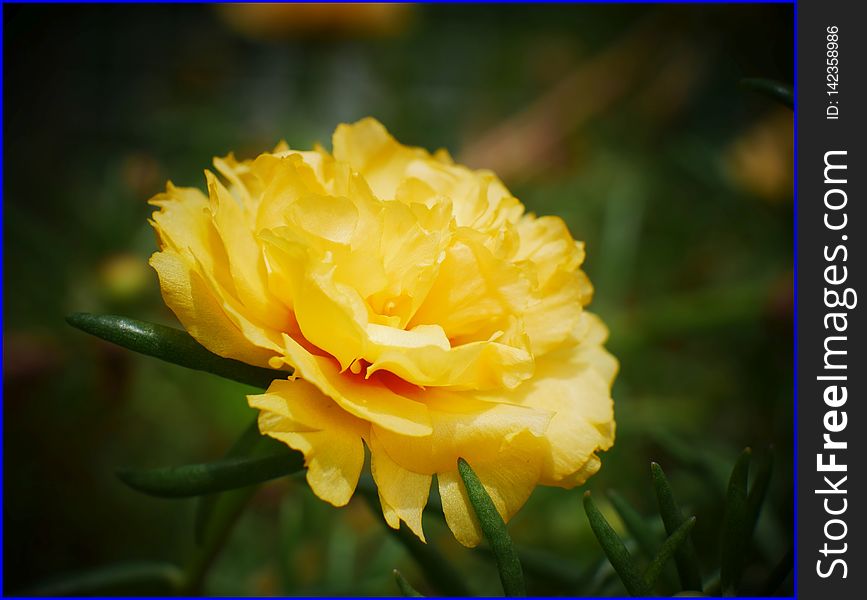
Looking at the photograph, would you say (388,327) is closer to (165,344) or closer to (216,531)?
(165,344)

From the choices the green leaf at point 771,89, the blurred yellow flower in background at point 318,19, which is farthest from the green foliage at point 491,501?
the blurred yellow flower in background at point 318,19

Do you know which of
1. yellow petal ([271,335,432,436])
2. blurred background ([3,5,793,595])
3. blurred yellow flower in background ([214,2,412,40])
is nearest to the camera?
yellow petal ([271,335,432,436])

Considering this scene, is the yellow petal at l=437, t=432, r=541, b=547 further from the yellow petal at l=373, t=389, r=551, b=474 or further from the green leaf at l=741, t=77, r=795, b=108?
the green leaf at l=741, t=77, r=795, b=108

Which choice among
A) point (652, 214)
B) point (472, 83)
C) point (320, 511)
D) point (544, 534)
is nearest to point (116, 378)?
point (320, 511)

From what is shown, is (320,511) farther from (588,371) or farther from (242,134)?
(242,134)

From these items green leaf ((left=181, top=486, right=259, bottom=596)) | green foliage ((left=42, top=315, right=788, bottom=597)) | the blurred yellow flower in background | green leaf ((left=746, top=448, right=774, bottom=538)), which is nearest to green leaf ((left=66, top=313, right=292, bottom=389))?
green foliage ((left=42, top=315, right=788, bottom=597))

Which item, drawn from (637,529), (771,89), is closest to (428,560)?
(637,529)

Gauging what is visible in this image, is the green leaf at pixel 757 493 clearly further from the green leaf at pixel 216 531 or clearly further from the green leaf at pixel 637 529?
the green leaf at pixel 216 531
